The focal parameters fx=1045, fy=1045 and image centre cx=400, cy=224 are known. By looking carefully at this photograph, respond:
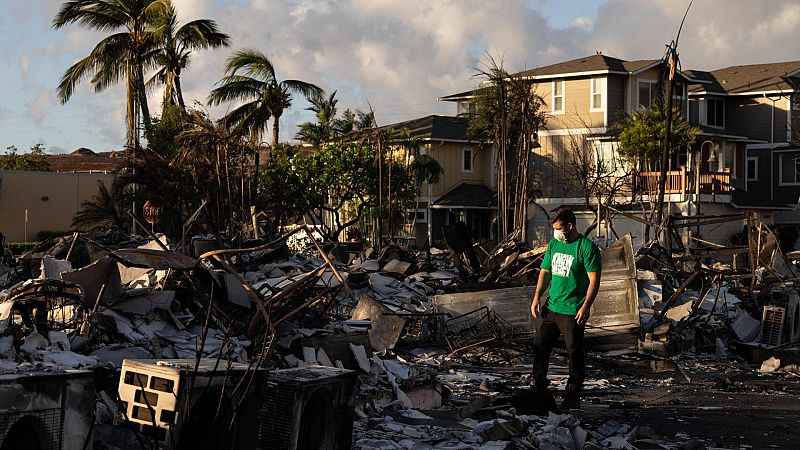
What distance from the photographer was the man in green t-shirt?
29.6 feet

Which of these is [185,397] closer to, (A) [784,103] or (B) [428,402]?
(B) [428,402]

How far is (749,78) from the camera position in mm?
49344

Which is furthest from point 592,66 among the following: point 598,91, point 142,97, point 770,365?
point 770,365

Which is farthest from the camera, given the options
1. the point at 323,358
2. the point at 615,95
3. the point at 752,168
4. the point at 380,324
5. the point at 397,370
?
the point at 752,168

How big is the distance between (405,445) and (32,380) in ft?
9.42

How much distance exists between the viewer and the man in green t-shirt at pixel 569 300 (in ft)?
29.6

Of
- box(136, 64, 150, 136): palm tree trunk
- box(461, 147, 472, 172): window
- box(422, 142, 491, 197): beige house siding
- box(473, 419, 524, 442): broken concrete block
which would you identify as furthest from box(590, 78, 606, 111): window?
box(473, 419, 524, 442): broken concrete block

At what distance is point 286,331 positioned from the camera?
9375 millimetres

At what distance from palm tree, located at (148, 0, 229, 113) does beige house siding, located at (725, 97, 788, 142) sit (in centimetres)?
2348

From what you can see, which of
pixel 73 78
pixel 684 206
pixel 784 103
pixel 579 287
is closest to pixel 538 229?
pixel 684 206

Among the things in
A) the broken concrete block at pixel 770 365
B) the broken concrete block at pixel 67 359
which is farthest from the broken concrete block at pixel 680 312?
the broken concrete block at pixel 67 359

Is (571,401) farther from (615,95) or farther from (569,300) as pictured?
(615,95)

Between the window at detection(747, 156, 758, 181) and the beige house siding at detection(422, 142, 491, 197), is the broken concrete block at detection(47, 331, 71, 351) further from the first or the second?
the window at detection(747, 156, 758, 181)

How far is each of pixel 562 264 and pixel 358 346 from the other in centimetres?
198
